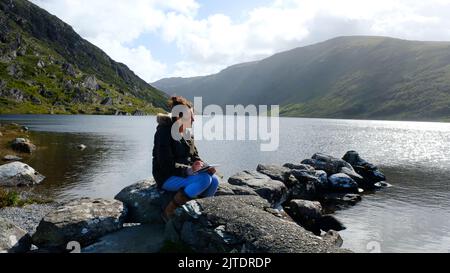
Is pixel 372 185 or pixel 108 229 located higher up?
pixel 108 229

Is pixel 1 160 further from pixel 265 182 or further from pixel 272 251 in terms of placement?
pixel 272 251

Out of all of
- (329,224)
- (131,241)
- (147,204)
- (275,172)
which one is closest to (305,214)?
(329,224)

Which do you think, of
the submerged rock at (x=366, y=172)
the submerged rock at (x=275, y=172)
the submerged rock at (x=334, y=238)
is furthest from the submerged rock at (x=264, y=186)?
the submerged rock at (x=366, y=172)

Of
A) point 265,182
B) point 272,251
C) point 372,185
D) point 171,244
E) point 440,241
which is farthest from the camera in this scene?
point 372,185

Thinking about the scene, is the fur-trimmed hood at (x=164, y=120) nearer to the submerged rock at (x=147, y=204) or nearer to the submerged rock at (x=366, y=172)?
the submerged rock at (x=147, y=204)

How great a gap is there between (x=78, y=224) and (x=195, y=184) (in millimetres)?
4391

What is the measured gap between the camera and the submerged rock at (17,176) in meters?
33.1

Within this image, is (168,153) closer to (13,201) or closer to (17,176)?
(13,201)

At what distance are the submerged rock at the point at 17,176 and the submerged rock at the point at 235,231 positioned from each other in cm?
2629

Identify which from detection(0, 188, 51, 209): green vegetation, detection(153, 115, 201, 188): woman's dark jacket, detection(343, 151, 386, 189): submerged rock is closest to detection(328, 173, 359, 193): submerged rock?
detection(343, 151, 386, 189): submerged rock
